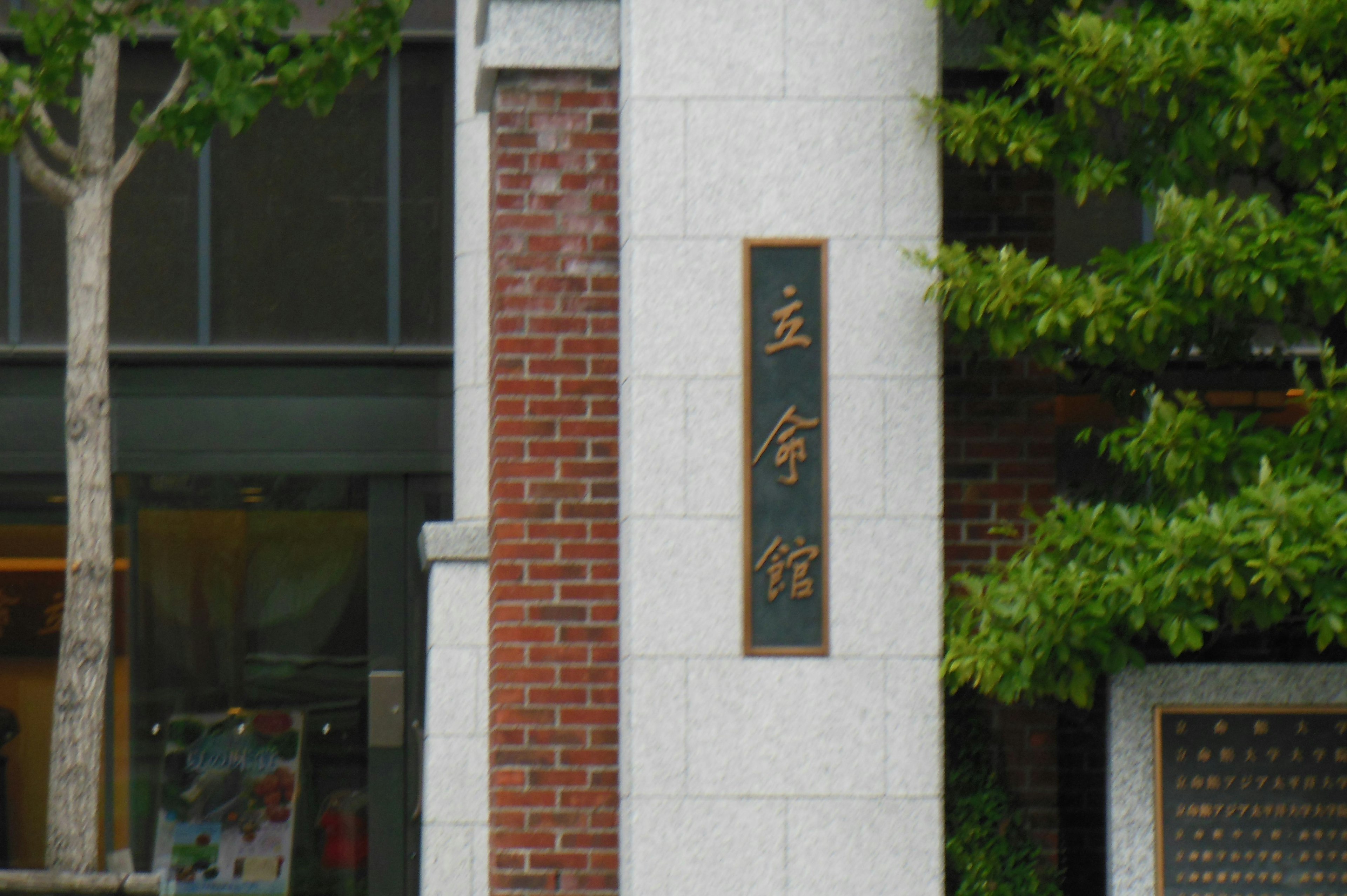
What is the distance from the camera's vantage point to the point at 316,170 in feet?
36.6

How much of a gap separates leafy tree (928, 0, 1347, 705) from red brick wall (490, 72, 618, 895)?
1572 mm

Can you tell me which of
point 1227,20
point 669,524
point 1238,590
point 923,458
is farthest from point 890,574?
point 1227,20

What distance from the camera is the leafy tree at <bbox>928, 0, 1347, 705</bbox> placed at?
18.2 feet

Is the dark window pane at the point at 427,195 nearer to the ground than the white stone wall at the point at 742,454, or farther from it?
farther from it

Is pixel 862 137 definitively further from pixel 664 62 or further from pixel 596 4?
pixel 596 4

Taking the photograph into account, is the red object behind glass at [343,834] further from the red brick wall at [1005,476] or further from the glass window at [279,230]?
the red brick wall at [1005,476]

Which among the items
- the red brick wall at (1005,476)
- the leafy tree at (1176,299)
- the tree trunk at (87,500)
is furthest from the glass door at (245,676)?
the leafy tree at (1176,299)

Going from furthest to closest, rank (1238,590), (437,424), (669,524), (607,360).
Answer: (437,424)
(607,360)
(669,524)
(1238,590)

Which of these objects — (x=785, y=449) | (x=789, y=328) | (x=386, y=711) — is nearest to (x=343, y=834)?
(x=386, y=711)

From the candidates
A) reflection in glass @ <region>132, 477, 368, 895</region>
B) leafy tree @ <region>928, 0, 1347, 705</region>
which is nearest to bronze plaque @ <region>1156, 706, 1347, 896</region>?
leafy tree @ <region>928, 0, 1347, 705</region>

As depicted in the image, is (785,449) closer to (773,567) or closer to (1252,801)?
(773,567)

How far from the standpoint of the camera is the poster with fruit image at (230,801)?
432 inches

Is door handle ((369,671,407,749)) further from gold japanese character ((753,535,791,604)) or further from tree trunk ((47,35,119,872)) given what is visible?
gold japanese character ((753,535,791,604))

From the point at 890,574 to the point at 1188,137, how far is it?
6.55 ft
